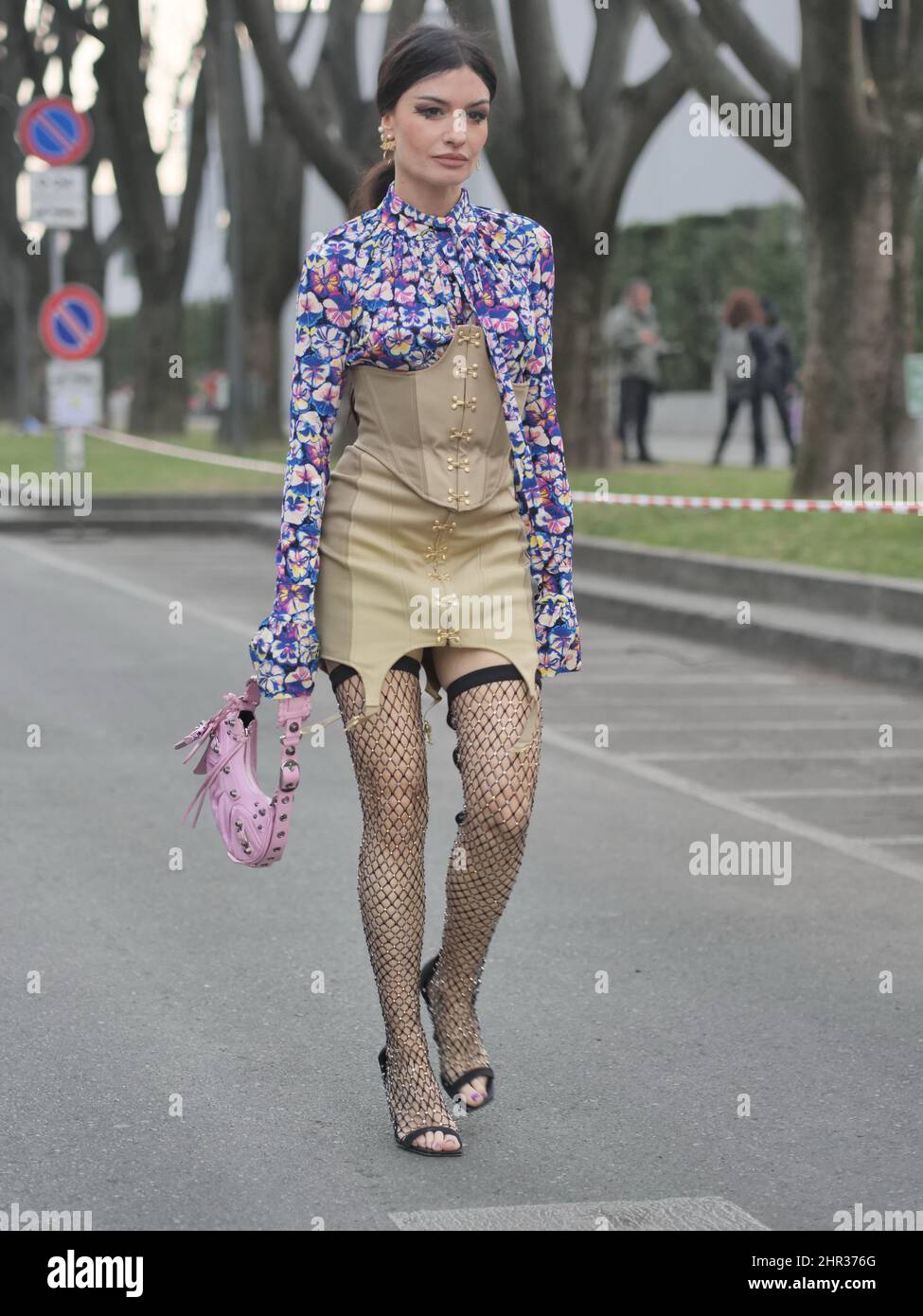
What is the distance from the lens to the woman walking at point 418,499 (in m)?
4.34

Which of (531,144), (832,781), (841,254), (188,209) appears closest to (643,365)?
(531,144)

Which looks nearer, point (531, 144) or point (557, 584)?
point (557, 584)

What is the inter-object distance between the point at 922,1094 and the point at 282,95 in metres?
17.7

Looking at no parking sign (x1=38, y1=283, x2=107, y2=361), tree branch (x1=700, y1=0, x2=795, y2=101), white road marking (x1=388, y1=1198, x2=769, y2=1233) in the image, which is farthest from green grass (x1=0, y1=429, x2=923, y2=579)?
white road marking (x1=388, y1=1198, x2=769, y2=1233)

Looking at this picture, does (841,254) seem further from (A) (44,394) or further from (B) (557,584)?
(A) (44,394)

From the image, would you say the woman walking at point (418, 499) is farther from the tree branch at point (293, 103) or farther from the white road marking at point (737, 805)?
the tree branch at point (293, 103)

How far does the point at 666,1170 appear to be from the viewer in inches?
171

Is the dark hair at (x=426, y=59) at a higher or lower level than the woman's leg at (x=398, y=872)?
Result: higher

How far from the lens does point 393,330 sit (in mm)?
4316

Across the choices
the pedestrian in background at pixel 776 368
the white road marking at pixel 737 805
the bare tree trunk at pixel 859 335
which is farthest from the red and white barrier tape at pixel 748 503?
the pedestrian in background at pixel 776 368

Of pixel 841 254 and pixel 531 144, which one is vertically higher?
pixel 531 144

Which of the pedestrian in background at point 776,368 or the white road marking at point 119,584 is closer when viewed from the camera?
the white road marking at point 119,584

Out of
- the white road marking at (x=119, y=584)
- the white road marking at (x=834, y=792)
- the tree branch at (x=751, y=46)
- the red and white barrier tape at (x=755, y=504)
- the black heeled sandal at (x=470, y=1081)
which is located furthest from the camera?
the tree branch at (x=751, y=46)
